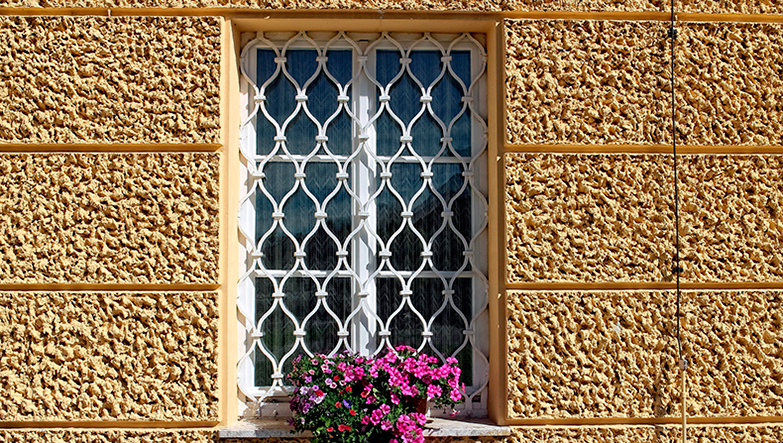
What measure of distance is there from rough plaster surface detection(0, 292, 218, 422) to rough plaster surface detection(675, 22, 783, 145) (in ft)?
8.43

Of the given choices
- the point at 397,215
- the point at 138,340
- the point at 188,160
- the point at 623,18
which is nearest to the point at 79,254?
the point at 138,340

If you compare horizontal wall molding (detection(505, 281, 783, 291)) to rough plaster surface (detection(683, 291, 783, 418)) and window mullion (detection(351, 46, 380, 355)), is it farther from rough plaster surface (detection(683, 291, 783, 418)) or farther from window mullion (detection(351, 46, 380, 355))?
window mullion (detection(351, 46, 380, 355))

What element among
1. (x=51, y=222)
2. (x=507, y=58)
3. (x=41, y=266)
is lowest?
(x=41, y=266)

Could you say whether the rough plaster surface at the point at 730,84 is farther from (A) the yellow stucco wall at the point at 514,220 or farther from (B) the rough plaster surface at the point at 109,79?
(B) the rough plaster surface at the point at 109,79

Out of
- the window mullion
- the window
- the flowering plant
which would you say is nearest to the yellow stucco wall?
the window

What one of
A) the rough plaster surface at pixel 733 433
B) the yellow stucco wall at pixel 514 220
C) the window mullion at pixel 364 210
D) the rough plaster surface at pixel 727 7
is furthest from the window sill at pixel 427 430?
the rough plaster surface at pixel 727 7

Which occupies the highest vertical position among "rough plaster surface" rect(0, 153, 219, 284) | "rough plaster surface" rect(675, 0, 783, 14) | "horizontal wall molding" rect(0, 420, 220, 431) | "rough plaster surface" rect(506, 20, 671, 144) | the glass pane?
"rough plaster surface" rect(675, 0, 783, 14)

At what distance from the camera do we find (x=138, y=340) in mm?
2604

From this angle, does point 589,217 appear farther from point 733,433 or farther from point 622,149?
point 733,433

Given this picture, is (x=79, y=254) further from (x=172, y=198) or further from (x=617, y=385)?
(x=617, y=385)

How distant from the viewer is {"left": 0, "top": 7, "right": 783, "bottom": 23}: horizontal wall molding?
271cm

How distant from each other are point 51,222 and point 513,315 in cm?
226

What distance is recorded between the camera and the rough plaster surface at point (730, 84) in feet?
8.92

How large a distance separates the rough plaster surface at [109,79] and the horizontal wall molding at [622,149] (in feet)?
4.99
